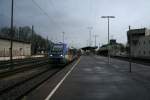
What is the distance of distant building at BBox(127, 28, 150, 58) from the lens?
101275 mm

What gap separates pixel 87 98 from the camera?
11727 millimetres

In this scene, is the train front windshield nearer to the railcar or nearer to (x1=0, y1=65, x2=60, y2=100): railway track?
the railcar

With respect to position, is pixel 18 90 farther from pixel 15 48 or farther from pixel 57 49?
pixel 15 48

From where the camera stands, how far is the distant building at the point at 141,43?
101 meters

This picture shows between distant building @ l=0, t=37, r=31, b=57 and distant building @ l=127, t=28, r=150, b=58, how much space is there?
36.8 metres

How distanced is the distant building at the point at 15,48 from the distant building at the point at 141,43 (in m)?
36.8

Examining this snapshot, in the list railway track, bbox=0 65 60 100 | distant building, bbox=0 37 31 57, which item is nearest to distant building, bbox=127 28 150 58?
distant building, bbox=0 37 31 57

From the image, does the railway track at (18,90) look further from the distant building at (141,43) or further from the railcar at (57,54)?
the distant building at (141,43)

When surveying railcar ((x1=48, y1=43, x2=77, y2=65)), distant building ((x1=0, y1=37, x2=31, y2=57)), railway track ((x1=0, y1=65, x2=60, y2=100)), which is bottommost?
railway track ((x1=0, y1=65, x2=60, y2=100))

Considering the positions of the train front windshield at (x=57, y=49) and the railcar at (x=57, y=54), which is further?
the train front windshield at (x=57, y=49)

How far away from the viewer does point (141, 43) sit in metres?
110

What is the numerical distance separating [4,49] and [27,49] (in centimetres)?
2990

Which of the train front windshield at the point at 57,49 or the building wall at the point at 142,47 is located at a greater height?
the building wall at the point at 142,47

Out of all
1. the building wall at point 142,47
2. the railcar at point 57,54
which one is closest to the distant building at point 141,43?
the building wall at point 142,47
